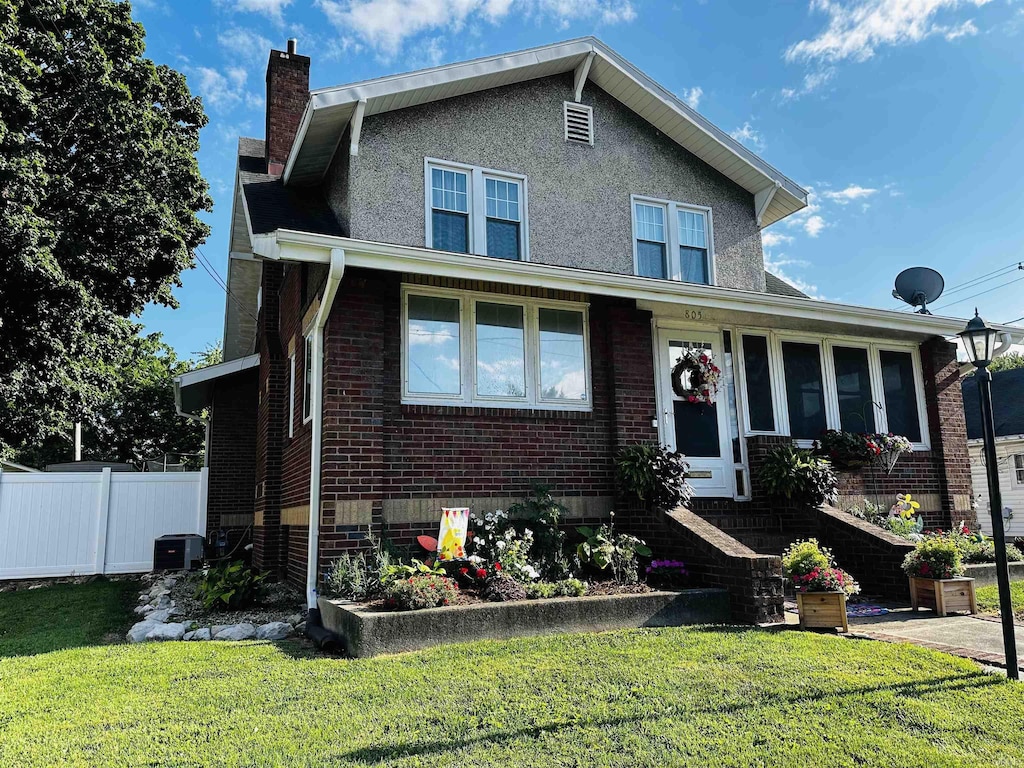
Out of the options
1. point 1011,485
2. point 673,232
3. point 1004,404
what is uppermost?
point 673,232

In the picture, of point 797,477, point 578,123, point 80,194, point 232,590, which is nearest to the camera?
point 232,590

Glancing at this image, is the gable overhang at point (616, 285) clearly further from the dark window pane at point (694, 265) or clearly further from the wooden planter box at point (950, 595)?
the wooden planter box at point (950, 595)

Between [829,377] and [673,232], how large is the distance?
313 cm

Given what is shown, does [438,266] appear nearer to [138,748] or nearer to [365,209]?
[365,209]

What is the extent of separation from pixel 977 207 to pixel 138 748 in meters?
19.7

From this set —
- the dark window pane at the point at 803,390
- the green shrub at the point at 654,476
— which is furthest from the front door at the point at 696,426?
the dark window pane at the point at 803,390

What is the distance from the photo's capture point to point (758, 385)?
33.5 feet

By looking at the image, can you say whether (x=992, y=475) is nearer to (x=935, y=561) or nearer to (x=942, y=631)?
(x=942, y=631)

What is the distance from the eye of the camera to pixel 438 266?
7.62m

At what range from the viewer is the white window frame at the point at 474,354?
8.16 metres

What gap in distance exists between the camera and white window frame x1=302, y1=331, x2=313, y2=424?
8.90 meters

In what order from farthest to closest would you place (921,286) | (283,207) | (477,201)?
(921,286) → (283,207) → (477,201)

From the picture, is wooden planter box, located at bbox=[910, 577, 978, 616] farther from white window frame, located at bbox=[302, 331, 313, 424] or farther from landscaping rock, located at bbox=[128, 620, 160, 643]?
landscaping rock, located at bbox=[128, 620, 160, 643]

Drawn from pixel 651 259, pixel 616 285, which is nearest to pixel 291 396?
pixel 616 285
